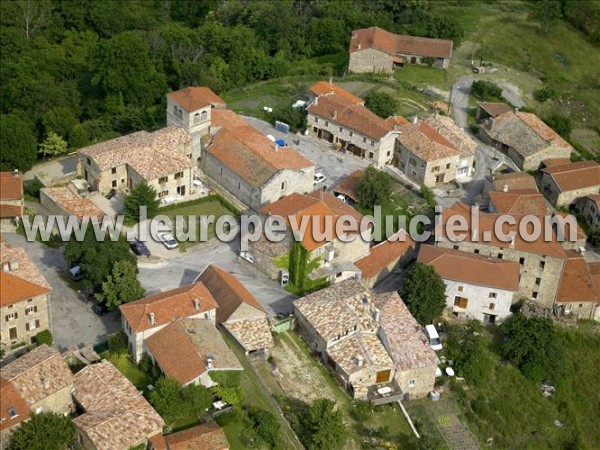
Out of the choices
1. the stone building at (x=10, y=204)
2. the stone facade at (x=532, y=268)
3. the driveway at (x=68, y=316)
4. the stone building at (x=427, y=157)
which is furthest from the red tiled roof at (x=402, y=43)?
the driveway at (x=68, y=316)

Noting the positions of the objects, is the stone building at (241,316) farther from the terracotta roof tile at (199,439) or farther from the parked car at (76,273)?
the parked car at (76,273)

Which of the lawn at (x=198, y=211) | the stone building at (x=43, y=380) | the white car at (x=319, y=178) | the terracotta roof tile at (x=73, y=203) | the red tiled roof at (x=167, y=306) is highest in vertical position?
the red tiled roof at (x=167, y=306)

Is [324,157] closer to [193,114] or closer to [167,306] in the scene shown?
[193,114]

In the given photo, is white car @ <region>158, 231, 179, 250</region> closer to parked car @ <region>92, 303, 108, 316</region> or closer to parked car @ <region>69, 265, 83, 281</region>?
parked car @ <region>69, 265, 83, 281</region>

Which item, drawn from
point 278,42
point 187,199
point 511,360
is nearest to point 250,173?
point 187,199

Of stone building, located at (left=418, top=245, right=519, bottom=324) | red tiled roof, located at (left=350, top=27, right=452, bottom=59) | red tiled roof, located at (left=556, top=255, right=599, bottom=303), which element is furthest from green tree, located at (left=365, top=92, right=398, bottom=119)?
red tiled roof, located at (left=556, top=255, right=599, bottom=303)

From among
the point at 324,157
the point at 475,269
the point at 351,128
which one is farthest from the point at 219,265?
the point at 351,128

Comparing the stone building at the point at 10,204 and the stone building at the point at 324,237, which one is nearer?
the stone building at the point at 324,237

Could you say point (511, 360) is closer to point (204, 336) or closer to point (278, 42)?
point (204, 336)
